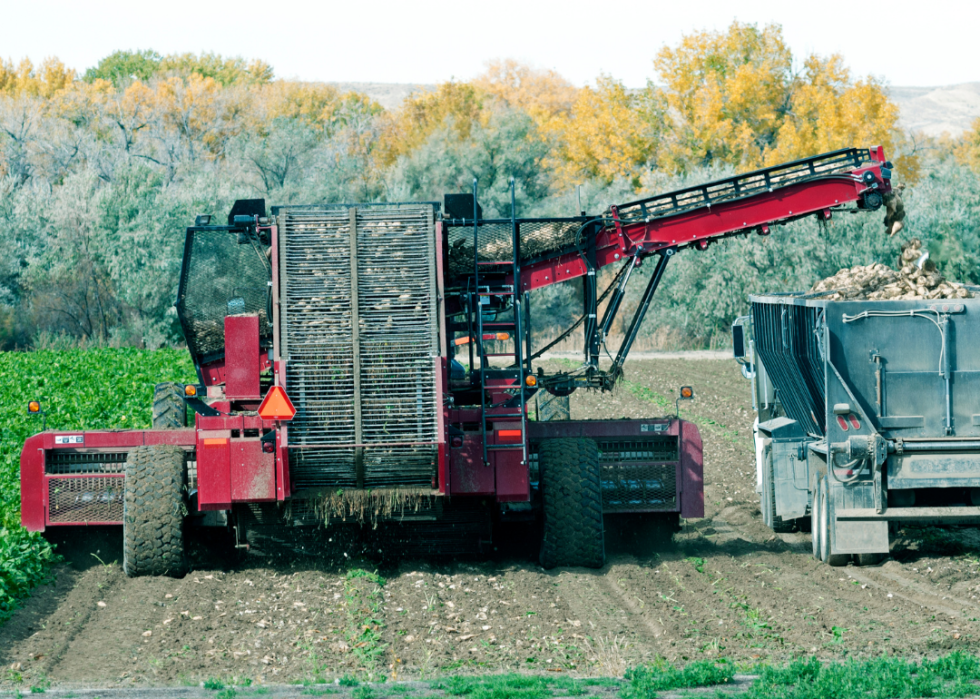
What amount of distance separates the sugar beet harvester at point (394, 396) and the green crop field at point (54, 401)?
1.93 feet

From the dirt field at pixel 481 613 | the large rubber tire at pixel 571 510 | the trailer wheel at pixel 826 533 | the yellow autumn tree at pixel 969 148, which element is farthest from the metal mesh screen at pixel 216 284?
the yellow autumn tree at pixel 969 148

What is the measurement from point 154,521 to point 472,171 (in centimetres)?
4186

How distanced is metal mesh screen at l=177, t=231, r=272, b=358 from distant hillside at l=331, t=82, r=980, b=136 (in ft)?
544

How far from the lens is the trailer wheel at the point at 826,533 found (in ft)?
34.6

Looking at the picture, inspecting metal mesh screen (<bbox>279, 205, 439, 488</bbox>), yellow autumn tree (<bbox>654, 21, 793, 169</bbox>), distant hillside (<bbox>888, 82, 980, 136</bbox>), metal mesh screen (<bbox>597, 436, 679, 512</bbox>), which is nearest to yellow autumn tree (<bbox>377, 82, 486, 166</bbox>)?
yellow autumn tree (<bbox>654, 21, 793, 169</bbox>)

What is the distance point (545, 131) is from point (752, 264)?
25.9m

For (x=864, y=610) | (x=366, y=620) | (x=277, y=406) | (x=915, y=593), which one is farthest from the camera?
(x=277, y=406)

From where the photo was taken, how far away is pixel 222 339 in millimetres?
11898

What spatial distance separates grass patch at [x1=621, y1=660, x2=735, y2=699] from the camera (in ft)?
22.0

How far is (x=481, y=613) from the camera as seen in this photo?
907 cm

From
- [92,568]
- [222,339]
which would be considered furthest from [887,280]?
[92,568]

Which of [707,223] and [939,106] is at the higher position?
[939,106]

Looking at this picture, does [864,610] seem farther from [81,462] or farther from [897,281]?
[81,462]

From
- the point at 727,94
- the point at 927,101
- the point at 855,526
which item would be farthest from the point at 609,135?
the point at 927,101
